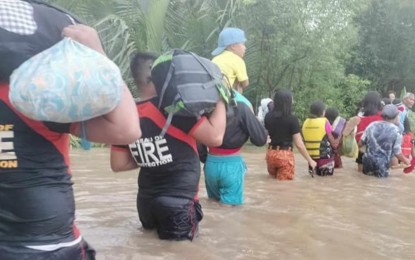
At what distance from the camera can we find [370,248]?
14.6ft

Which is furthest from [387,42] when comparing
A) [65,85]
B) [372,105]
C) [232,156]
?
[65,85]

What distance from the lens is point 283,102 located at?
7.65 metres

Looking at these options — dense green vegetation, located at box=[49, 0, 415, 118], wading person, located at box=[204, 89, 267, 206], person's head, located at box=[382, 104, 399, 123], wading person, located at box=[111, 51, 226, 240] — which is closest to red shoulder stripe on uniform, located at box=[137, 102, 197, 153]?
wading person, located at box=[111, 51, 226, 240]

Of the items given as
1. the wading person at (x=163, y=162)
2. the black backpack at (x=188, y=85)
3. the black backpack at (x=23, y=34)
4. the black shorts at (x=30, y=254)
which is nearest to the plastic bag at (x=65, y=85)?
the black backpack at (x=23, y=34)

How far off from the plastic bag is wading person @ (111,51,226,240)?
189cm

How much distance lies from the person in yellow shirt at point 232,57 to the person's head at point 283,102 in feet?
5.16

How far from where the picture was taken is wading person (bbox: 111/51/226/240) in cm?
385

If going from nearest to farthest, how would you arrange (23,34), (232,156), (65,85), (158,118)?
1. (65,85)
2. (23,34)
3. (158,118)
4. (232,156)

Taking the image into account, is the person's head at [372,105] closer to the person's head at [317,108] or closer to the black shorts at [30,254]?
the person's head at [317,108]

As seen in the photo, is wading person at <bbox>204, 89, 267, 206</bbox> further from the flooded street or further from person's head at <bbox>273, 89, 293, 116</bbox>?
person's head at <bbox>273, 89, 293, 116</bbox>

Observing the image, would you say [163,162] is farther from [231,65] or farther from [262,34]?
[262,34]

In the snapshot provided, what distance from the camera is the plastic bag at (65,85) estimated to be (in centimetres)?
174

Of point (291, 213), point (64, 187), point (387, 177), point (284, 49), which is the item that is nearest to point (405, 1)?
point (284, 49)

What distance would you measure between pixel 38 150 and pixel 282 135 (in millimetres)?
5984
